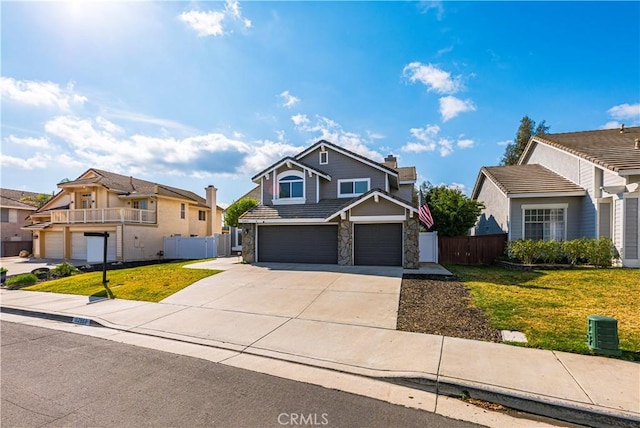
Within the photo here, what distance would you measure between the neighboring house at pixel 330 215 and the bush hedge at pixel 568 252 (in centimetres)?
511

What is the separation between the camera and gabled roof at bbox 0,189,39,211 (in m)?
30.6

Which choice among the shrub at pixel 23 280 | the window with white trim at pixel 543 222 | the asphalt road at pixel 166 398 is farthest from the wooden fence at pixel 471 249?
the shrub at pixel 23 280

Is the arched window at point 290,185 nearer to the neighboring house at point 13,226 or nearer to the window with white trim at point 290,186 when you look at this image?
the window with white trim at point 290,186

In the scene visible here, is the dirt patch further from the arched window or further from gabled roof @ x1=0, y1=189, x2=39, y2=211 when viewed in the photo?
gabled roof @ x1=0, y1=189, x2=39, y2=211

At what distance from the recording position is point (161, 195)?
23734 millimetres

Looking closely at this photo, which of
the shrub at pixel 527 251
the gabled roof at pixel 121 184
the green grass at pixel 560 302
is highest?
the gabled roof at pixel 121 184

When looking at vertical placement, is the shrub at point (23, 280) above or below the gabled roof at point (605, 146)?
below

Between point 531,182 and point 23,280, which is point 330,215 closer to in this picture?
point 531,182

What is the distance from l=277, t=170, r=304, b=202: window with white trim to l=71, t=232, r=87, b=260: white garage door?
17910 mm

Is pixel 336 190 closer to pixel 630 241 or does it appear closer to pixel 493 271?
pixel 493 271

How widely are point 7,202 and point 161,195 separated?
20545mm

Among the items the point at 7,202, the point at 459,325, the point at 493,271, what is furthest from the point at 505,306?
the point at 7,202

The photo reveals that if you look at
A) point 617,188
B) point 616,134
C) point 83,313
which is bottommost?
point 83,313

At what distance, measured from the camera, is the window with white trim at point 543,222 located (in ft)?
51.8
